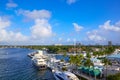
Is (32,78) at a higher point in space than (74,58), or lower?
lower

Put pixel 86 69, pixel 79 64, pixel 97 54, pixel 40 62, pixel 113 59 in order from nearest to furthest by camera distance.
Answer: pixel 86 69
pixel 79 64
pixel 40 62
pixel 113 59
pixel 97 54

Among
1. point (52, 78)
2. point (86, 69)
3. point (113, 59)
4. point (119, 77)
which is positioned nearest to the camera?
point (119, 77)

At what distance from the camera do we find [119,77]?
45344mm

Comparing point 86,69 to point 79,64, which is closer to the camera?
point 86,69

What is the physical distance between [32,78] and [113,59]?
5053cm

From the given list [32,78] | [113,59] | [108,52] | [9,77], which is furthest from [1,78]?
[108,52]

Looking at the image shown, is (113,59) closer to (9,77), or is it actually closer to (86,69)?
(86,69)

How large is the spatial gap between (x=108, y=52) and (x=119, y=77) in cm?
10338

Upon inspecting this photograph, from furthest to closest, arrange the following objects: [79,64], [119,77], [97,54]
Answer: [97,54] → [79,64] → [119,77]

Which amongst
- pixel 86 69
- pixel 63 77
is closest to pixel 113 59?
pixel 86 69

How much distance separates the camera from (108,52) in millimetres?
146500

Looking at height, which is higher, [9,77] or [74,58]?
[74,58]

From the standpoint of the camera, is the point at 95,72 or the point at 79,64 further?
the point at 79,64

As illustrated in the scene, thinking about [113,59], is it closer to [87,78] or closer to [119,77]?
[87,78]
